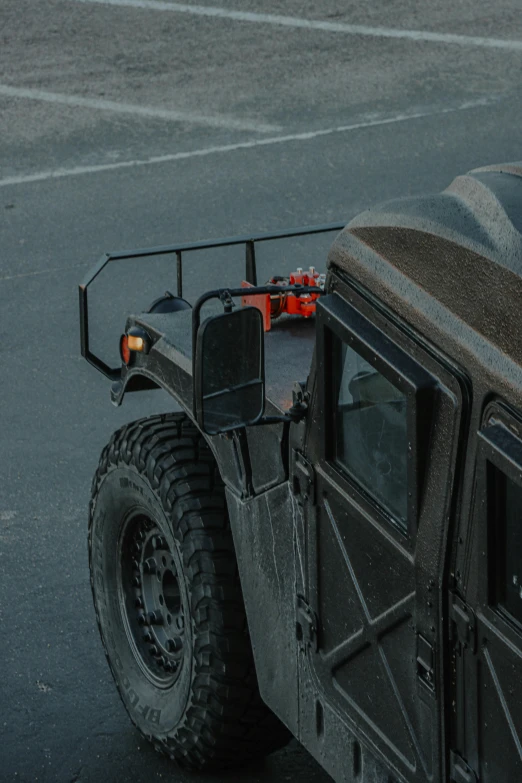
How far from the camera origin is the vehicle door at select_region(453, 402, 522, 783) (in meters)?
3.21

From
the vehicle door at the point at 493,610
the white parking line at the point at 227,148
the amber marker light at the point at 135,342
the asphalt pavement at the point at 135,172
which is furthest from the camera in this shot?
the white parking line at the point at 227,148

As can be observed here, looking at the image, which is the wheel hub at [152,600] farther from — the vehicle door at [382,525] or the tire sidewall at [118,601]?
the vehicle door at [382,525]

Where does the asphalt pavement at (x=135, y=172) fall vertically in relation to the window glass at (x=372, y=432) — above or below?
below

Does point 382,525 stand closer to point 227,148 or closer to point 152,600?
point 152,600

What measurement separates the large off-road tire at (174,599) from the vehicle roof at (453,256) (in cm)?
123

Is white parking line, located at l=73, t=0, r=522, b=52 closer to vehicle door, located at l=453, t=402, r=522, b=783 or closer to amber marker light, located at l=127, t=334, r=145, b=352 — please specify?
amber marker light, located at l=127, t=334, r=145, b=352

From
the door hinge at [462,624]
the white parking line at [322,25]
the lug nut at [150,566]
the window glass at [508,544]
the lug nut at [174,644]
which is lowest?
the lug nut at [174,644]

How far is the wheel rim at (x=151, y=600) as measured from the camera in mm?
5020

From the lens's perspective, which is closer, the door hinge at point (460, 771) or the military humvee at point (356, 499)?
the military humvee at point (356, 499)

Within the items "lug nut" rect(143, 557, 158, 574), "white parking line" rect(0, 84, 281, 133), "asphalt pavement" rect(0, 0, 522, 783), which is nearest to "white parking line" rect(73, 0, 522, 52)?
"asphalt pavement" rect(0, 0, 522, 783)

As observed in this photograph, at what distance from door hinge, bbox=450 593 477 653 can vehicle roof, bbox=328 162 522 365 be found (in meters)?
0.62

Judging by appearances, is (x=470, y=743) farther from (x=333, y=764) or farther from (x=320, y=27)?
(x=320, y=27)

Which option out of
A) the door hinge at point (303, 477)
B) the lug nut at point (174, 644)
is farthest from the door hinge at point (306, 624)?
the lug nut at point (174, 644)

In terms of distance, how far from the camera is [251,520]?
14.3 ft
